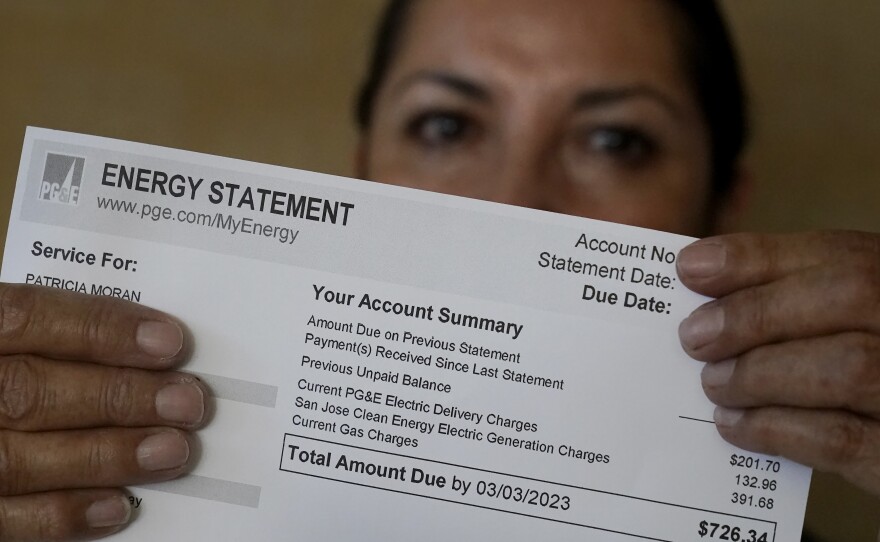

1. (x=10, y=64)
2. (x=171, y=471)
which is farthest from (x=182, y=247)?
(x=10, y=64)

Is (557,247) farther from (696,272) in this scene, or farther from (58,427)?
(58,427)

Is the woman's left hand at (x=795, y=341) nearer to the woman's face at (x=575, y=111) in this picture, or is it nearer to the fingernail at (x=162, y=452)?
the woman's face at (x=575, y=111)

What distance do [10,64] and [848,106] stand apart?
45.6 inches

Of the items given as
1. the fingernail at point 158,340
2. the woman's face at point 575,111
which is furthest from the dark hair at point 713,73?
the fingernail at point 158,340

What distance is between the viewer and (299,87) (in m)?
0.97

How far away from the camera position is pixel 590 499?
590 millimetres

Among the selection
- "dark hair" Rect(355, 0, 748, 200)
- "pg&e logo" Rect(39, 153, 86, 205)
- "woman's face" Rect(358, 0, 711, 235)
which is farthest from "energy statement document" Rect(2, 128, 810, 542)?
"dark hair" Rect(355, 0, 748, 200)

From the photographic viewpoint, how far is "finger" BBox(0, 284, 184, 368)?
0.58 meters

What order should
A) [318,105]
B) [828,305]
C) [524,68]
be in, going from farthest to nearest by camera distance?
[318,105] < [524,68] < [828,305]

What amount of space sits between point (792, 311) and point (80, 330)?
58 centimetres

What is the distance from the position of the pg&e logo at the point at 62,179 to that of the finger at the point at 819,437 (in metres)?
0.60

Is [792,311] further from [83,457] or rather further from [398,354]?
[83,457]

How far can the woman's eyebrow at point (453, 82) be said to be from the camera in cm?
83

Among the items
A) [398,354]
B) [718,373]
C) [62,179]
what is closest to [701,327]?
[718,373]
